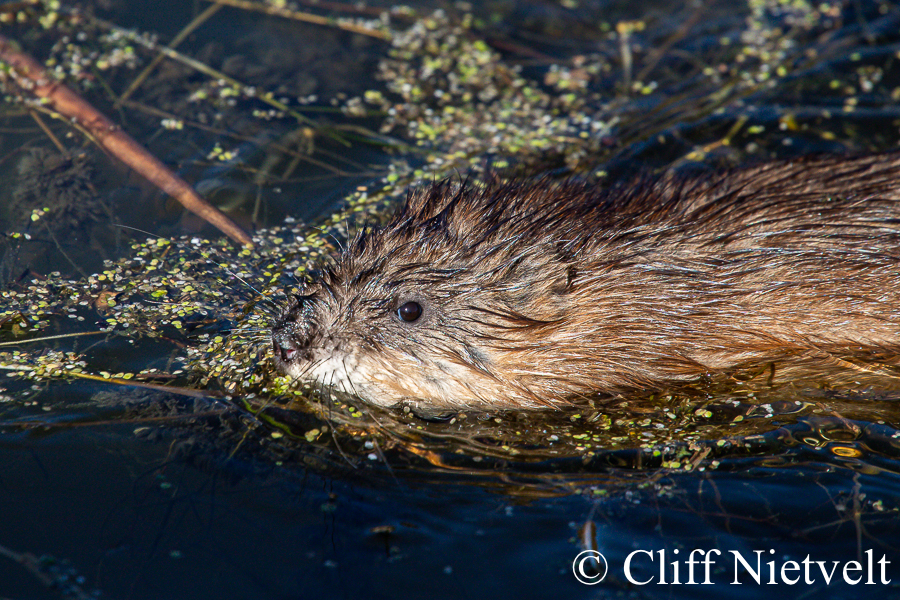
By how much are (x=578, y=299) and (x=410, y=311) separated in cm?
78

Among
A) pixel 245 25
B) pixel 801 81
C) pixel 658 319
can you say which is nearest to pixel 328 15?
pixel 245 25

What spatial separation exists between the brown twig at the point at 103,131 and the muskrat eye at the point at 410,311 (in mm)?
1309

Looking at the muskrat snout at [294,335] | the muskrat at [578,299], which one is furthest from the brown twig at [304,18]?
the muskrat snout at [294,335]

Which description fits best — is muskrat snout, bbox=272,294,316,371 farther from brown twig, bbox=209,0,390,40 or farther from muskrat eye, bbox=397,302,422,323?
brown twig, bbox=209,0,390,40

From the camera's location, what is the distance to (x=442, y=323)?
398cm

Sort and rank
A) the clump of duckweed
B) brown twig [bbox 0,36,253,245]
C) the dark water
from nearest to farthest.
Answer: the dark water, brown twig [bbox 0,36,253,245], the clump of duckweed

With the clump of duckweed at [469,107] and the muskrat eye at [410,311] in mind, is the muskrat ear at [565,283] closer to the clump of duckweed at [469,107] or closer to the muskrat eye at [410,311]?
the muskrat eye at [410,311]

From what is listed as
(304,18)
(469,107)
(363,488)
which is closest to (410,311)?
(363,488)

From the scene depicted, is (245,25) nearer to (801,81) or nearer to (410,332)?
(410,332)

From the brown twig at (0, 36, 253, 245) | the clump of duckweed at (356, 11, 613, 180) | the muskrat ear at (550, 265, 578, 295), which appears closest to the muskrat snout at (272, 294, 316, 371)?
the brown twig at (0, 36, 253, 245)

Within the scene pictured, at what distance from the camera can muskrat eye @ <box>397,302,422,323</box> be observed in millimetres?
3963

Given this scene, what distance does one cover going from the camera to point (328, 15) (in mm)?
6809

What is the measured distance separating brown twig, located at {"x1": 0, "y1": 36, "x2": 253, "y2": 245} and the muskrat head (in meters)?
1.13

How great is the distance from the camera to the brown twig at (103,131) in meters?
→ 5.01
